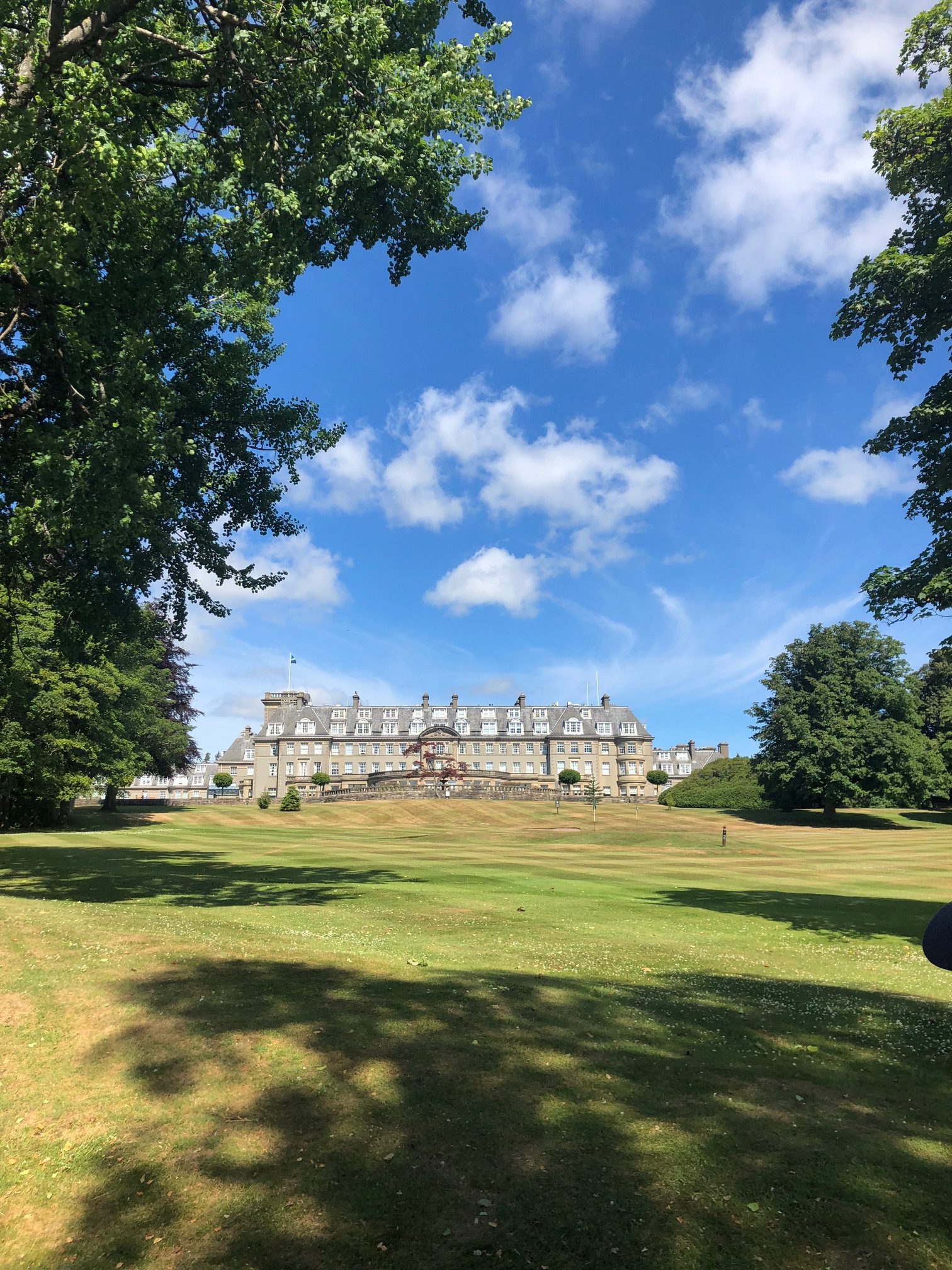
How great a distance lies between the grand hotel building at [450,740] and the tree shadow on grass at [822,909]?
305 feet

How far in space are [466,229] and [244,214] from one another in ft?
16.6

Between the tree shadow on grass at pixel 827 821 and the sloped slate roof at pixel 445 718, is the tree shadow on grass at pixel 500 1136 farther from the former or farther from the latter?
the sloped slate roof at pixel 445 718

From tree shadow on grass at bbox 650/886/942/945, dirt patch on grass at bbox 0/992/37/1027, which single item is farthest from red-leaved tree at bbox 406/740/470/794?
dirt patch on grass at bbox 0/992/37/1027

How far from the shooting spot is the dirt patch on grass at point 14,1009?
23.7ft

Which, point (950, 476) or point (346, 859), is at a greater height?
point (950, 476)

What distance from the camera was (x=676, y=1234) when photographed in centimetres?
459

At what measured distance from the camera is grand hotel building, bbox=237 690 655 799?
11712 cm

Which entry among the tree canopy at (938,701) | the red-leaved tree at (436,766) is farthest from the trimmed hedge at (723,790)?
the red-leaved tree at (436,766)

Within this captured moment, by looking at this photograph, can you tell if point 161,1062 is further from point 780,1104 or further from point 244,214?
point 244,214

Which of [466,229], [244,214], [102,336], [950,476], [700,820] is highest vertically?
[466,229]

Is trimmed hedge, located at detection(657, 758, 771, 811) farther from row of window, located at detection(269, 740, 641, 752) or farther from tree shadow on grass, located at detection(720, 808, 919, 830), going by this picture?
row of window, located at detection(269, 740, 641, 752)

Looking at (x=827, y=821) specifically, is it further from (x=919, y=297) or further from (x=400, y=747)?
(x=400, y=747)

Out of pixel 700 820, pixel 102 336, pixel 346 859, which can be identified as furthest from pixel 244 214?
pixel 700 820

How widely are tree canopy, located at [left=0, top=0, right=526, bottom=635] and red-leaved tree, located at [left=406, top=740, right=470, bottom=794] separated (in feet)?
228
